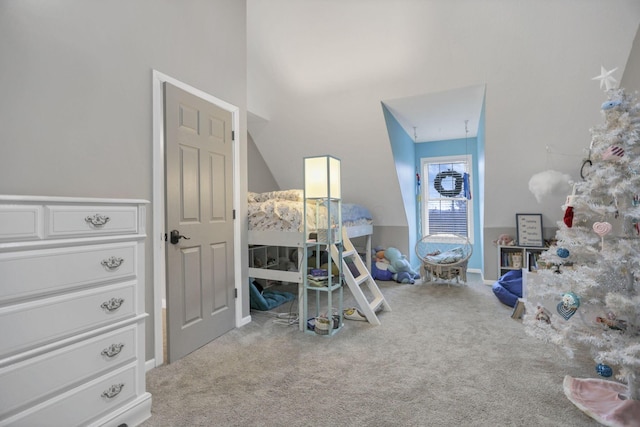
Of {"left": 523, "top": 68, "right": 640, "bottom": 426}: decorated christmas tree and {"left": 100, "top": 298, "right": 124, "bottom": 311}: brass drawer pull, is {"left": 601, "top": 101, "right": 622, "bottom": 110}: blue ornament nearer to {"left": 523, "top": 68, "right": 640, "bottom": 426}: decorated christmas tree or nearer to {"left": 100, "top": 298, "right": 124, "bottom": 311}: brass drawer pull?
{"left": 523, "top": 68, "right": 640, "bottom": 426}: decorated christmas tree

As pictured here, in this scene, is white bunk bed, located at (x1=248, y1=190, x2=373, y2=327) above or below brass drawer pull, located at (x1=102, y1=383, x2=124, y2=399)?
above

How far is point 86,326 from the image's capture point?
1.45 meters

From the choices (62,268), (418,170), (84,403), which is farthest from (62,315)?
(418,170)

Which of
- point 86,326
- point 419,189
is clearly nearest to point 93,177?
point 86,326

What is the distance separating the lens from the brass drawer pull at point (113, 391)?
1510mm

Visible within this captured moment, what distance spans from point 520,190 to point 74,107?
15.8 ft

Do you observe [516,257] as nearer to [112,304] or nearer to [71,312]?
[112,304]

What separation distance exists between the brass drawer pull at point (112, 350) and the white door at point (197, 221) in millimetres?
784

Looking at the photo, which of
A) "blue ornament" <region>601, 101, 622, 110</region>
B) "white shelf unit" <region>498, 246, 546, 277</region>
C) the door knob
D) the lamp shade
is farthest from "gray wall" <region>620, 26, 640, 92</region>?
the door knob

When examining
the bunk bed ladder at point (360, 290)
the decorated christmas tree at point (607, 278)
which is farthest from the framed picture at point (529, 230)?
the decorated christmas tree at point (607, 278)

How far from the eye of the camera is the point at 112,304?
1.54 metres

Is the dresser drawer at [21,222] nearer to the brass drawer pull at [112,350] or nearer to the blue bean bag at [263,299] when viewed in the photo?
the brass drawer pull at [112,350]

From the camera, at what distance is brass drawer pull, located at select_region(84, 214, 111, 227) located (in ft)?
4.80

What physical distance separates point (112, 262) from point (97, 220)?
0.67 feet
